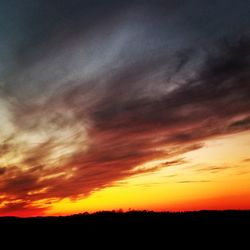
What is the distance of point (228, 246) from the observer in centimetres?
1611

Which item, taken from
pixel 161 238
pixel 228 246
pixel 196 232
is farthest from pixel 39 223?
pixel 228 246

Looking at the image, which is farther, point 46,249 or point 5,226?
point 5,226

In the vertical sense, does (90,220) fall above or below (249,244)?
above

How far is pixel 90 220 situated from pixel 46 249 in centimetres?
540

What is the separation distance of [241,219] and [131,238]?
326 inches

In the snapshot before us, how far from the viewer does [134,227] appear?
739 inches

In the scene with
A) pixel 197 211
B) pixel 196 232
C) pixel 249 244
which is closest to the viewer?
pixel 249 244

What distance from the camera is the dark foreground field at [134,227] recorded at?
1717cm

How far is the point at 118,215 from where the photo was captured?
21.8 metres

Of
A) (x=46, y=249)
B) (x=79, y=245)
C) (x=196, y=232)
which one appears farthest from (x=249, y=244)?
(x=46, y=249)

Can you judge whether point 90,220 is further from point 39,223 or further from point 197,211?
point 197,211

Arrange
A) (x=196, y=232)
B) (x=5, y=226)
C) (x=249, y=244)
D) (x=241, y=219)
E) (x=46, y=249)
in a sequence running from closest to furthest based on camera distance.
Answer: (x=46, y=249) < (x=249, y=244) < (x=196, y=232) < (x=5, y=226) < (x=241, y=219)

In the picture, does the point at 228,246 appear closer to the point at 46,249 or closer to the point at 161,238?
the point at 161,238

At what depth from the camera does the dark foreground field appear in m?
17.2
